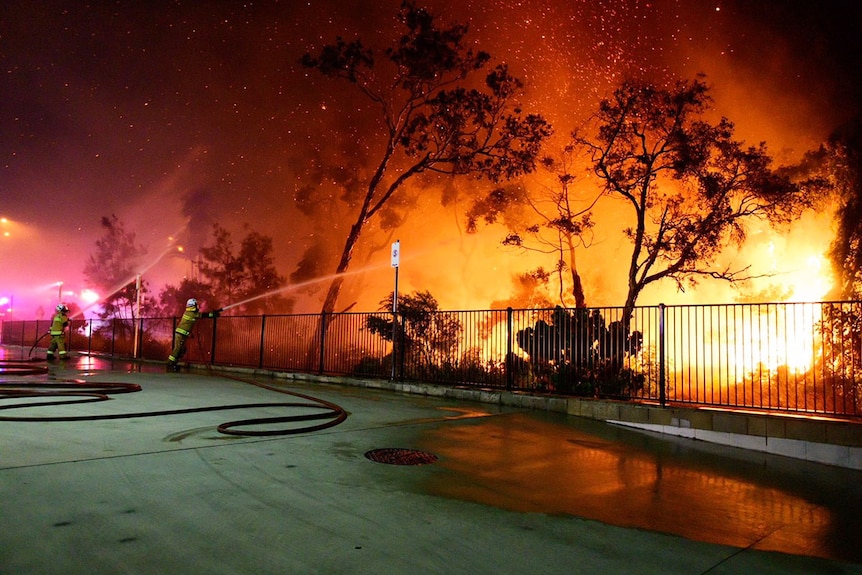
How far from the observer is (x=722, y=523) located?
402 cm

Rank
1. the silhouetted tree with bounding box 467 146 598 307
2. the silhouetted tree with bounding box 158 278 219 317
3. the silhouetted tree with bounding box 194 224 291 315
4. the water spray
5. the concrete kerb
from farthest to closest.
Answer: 1. the silhouetted tree with bounding box 158 278 219 317
2. the silhouetted tree with bounding box 194 224 291 315
3. the water spray
4. the silhouetted tree with bounding box 467 146 598 307
5. the concrete kerb

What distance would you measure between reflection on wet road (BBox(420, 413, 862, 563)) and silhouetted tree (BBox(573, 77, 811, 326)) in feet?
31.0

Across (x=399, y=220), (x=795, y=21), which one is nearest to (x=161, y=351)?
(x=399, y=220)

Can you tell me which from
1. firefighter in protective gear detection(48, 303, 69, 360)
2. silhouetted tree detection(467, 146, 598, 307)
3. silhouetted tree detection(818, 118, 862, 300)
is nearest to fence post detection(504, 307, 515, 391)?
silhouetted tree detection(467, 146, 598, 307)

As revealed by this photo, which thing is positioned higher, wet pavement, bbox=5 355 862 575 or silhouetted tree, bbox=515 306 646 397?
silhouetted tree, bbox=515 306 646 397

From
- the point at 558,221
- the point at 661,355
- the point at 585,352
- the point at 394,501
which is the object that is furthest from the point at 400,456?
the point at 558,221

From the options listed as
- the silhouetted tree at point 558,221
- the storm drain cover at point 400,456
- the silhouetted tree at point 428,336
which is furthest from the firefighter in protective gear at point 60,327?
the storm drain cover at point 400,456

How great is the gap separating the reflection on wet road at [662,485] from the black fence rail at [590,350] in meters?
1.82

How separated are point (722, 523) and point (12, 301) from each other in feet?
153

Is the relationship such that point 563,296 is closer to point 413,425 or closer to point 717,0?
point 717,0

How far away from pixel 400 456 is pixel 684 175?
1374cm

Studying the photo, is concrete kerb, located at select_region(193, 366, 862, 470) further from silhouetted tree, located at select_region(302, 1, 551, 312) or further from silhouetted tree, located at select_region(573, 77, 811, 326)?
silhouetted tree, located at select_region(302, 1, 551, 312)

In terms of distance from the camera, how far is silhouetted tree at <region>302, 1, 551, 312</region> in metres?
21.0

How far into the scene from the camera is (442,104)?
21.8m
